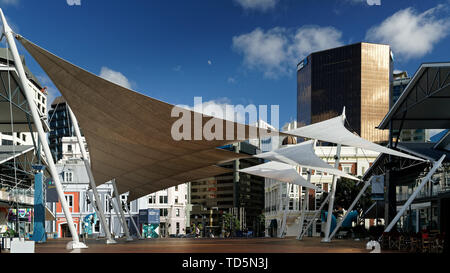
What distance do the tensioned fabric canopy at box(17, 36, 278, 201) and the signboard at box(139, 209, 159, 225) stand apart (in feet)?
115

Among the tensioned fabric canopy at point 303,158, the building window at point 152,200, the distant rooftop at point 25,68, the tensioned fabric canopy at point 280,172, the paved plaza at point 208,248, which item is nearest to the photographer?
the paved plaza at point 208,248

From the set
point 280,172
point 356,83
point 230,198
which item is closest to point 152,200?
point 230,198

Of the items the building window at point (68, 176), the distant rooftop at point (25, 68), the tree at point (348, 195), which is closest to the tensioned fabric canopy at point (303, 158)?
the tree at point (348, 195)

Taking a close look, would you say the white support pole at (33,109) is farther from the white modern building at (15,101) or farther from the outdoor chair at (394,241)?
the outdoor chair at (394,241)

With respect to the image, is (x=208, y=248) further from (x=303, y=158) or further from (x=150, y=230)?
(x=150, y=230)

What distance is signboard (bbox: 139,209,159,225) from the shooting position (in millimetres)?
64500

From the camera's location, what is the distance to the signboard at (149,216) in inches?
2539

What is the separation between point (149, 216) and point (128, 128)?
44983mm

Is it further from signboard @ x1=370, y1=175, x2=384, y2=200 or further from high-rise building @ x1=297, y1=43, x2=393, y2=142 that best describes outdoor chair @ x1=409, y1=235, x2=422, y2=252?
high-rise building @ x1=297, y1=43, x2=393, y2=142

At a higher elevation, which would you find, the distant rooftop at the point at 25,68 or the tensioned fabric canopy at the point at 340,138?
the distant rooftop at the point at 25,68

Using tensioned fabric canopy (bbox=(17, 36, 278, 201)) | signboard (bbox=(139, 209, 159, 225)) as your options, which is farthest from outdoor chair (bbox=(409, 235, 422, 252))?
signboard (bbox=(139, 209, 159, 225))

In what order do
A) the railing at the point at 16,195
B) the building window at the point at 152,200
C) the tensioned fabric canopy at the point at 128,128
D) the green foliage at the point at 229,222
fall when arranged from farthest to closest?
the green foliage at the point at 229,222
the building window at the point at 152,200
the railing at the point at 16,195
the tensioned fabric canopy at the point at 128,128

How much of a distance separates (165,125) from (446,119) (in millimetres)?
Answer: 20912

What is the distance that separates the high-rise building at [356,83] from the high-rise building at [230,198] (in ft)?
81.7
